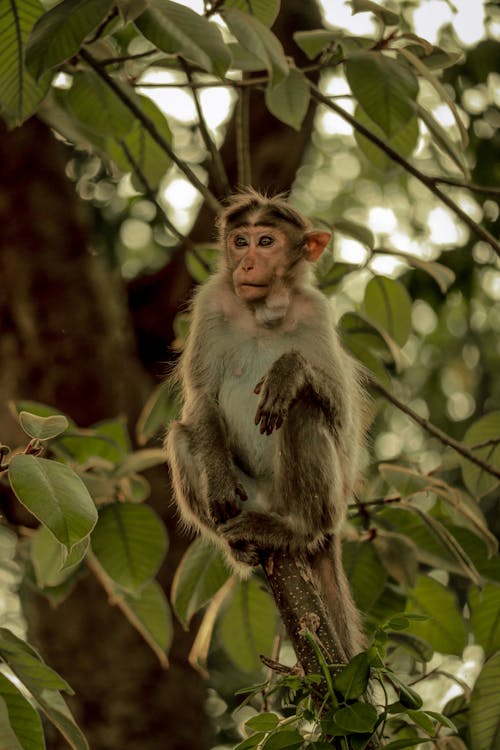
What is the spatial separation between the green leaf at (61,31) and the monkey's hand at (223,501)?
A: 123cm

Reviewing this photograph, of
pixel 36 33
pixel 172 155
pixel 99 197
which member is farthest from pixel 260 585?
pixel 99 197

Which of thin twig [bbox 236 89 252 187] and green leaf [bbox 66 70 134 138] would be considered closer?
green leaf [bbox 66 70 134 138]

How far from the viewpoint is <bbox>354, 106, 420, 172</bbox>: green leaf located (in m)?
3.40

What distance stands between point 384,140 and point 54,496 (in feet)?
6.49

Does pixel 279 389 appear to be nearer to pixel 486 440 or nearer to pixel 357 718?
pixel 486 440

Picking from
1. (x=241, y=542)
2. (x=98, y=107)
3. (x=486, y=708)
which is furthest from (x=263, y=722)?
(x=98, y=107)

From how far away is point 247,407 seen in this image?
3336 mm

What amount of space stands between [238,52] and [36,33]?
932mm

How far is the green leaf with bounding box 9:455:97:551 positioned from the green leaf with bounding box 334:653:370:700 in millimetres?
527

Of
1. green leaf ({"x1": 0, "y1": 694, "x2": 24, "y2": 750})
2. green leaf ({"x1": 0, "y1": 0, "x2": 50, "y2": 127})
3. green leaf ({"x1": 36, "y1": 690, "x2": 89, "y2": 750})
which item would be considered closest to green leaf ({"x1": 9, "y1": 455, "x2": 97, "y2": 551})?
green leaf ({"x1": 0, "y1": 694, "x2": 24, "y2": 750})

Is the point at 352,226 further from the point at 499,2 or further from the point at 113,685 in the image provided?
the point at 113,685

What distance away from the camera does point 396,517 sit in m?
3.45

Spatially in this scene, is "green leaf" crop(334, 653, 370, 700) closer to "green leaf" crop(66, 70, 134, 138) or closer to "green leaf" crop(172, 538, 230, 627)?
"green leaf" crop(172, 538, 230, 627)

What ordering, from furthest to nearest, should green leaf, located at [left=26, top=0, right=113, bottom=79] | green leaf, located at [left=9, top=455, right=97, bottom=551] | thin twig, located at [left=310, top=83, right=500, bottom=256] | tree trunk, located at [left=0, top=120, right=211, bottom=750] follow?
tree trunk, located at [left=0, top=120, right=211, bottom=750] → thin twig, located at [left=310, top=83, right=500, bottom=256] → green leaf, located at [left=26, top=0, right=113, bottom=79] → green leaf, located at [left=9, top=455, right=97, bottom=551]
